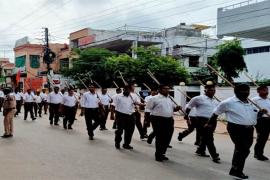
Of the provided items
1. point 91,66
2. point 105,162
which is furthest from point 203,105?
point 91,66

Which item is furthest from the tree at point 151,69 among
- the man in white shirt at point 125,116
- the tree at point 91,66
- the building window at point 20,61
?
the building window at point 20,61

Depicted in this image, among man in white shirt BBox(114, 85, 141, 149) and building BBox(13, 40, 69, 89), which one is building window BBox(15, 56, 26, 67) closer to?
building BBox(13, 40, 69, 89)

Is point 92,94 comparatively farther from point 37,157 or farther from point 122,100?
point 37,157

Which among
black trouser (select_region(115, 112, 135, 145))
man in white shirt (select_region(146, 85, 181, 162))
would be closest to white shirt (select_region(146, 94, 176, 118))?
man in white shirt (select_region(146, 85, 181, 162))

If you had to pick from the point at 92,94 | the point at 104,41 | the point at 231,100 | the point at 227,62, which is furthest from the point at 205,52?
the point at 231,100

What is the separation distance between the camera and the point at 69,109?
18797 millimetres

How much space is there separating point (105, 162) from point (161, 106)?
5.63 ft

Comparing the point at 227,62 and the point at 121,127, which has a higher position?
the point at 227,62

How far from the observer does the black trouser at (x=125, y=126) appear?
12211 mm

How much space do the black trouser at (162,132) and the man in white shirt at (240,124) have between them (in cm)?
221

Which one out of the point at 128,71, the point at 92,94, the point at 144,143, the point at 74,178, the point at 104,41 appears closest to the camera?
the point at 74,178

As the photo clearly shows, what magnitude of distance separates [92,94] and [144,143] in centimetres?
303

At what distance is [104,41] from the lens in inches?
1901

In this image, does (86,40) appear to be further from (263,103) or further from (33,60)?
(263,103)
